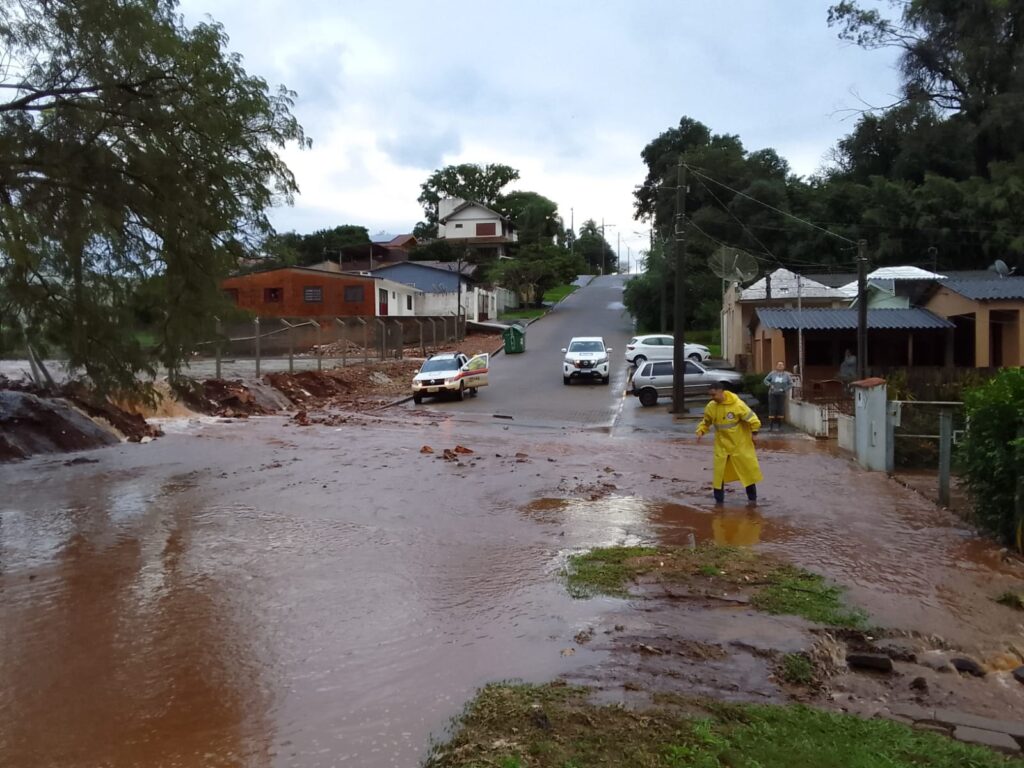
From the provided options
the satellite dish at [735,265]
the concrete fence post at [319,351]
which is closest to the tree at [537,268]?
the concrete fence post at [319,351]

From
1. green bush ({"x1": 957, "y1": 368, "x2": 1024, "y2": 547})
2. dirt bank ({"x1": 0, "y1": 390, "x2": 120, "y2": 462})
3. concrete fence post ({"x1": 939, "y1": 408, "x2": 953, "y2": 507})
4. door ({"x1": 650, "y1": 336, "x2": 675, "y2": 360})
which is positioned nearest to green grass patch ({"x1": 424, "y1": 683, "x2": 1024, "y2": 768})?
green bush ({"x1": 957, "y1": 368, "x2": 1024, "y2": 547})

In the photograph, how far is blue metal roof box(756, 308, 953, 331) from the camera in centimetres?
2702

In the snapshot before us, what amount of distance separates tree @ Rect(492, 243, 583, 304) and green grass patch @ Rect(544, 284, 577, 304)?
30.9 feet

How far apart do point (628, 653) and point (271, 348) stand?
116 ft

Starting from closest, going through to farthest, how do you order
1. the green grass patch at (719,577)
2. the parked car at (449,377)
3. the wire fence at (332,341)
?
the green grass patch at (719,577)
the parked car at (449,377)
the wire fence at (332,341)

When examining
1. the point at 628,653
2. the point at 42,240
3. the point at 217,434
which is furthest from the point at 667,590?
the point at 217,434

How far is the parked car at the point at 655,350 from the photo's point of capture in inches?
1431

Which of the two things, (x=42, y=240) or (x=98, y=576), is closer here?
(x=98, y=576)

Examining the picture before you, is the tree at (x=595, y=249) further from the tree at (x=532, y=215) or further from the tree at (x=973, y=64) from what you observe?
the tree at (x=973, y=64)

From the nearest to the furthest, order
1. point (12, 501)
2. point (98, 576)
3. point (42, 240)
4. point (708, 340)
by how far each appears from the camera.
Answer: point (98, 576) < point (42, 240) < point (12, 501) < point (708, 340)

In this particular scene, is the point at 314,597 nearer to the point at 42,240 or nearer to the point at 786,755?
the point at 786,755

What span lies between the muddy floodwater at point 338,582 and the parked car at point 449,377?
11.8 m

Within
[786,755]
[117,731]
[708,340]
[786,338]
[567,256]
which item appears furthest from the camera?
[567,256]

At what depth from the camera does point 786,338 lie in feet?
99.2
